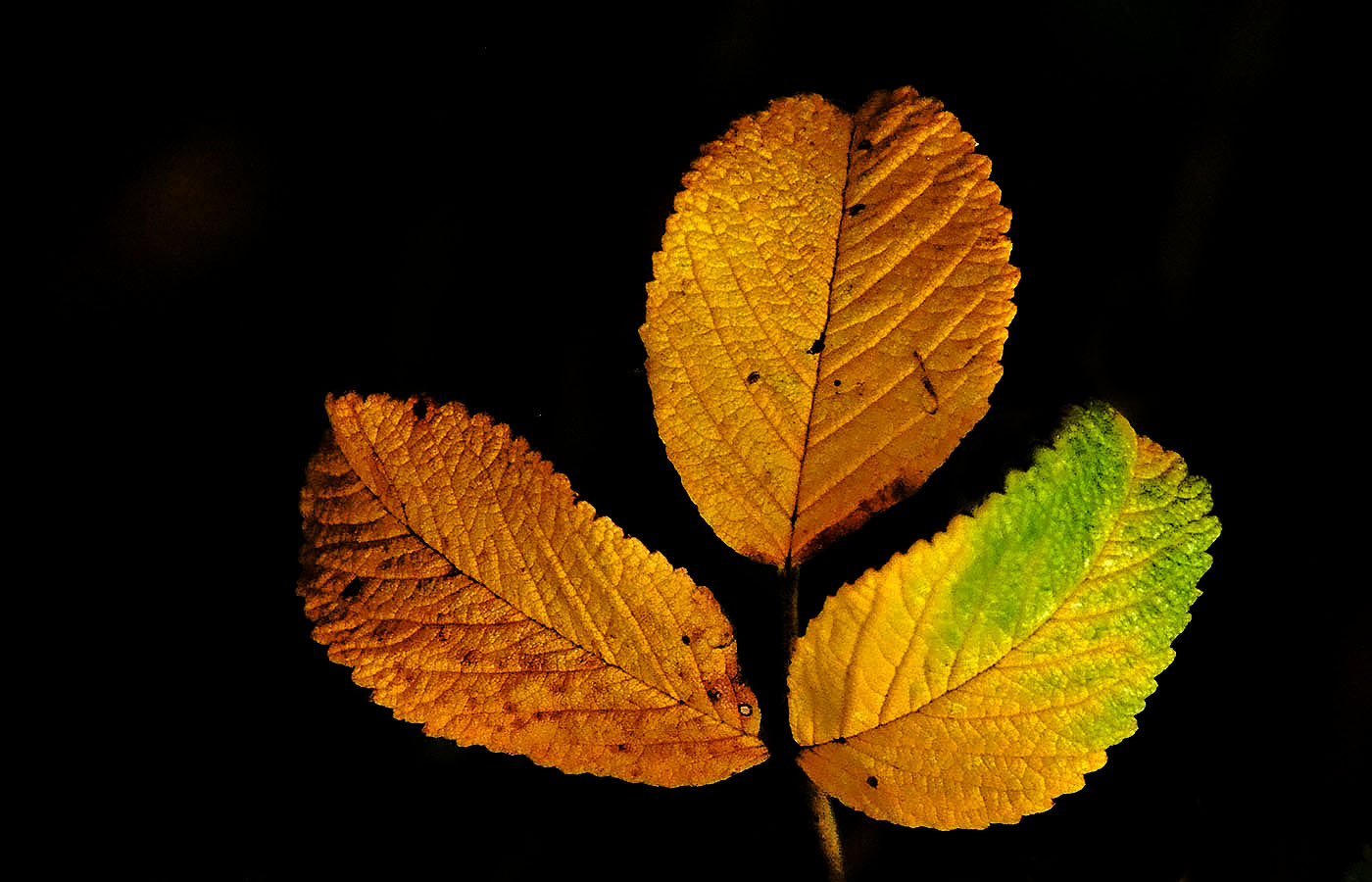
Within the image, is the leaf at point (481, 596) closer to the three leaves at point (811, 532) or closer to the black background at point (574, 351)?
the three leaves at point (811, 532)

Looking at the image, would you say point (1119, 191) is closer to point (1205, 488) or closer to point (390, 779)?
point (1205, 488)

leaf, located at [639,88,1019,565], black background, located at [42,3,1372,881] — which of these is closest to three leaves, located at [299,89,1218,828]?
leaf, located at [639,88,1019,565]

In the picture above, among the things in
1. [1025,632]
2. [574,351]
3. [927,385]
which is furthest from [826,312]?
[574,351]

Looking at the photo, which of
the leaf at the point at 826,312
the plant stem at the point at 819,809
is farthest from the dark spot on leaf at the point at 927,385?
the plant stem at the point at 819,809

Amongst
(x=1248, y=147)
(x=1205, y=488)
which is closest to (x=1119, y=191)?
(x=1248, y=147)

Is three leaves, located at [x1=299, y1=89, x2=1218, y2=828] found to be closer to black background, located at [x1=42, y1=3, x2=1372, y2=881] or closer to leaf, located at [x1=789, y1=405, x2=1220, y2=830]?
leaf, located at [x1=789, y1=405, x2=1220, y2=830]

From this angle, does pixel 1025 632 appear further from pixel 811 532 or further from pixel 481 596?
pixel 481 596
